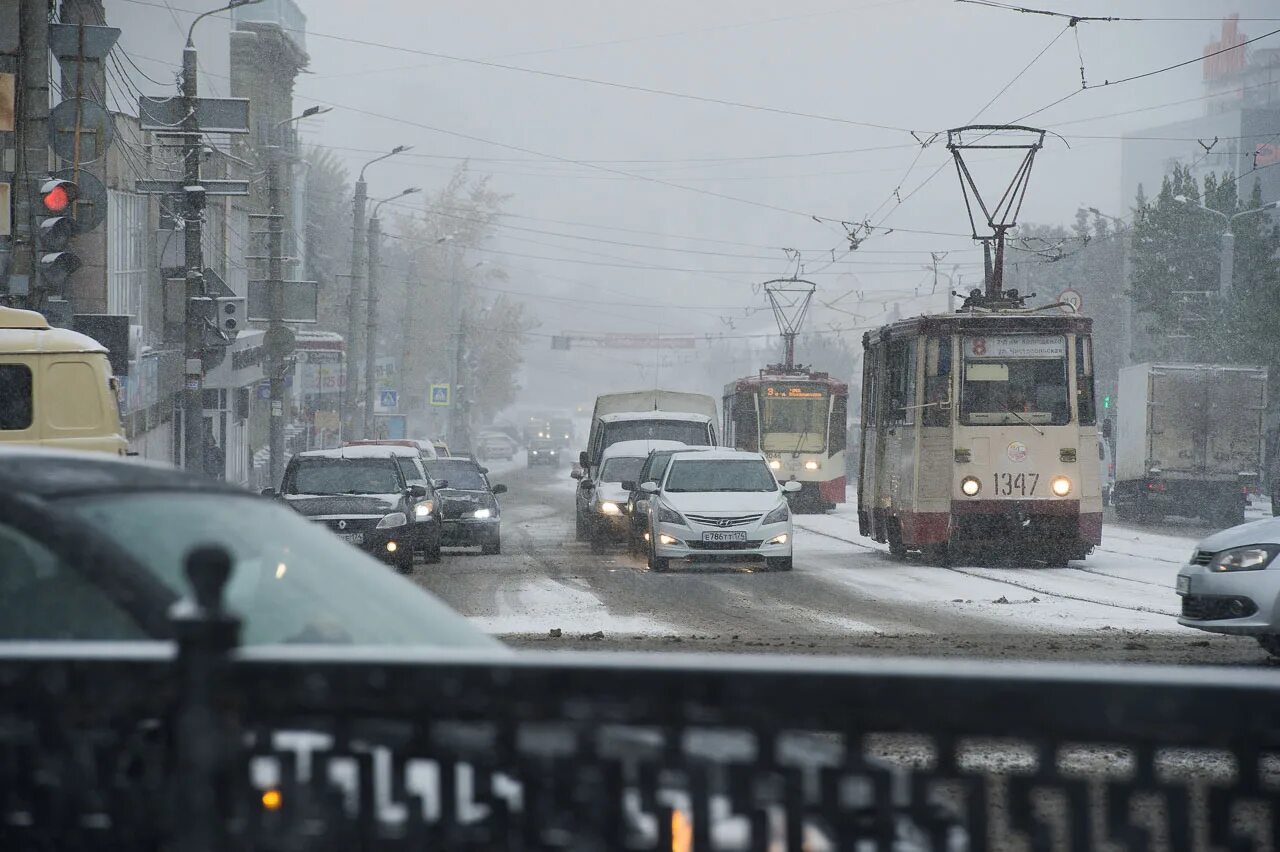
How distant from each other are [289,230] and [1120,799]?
6229 centimetres

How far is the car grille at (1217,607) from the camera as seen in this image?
10922 millimetres

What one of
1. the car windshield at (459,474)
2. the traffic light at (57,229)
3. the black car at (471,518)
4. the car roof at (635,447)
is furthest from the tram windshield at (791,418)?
the traffic light at (57,229)

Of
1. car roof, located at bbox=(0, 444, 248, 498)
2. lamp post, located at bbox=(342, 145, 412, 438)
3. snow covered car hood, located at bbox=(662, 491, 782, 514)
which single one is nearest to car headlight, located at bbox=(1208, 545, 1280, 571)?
car roof, located at bbox=(0, 444, 248, 498)

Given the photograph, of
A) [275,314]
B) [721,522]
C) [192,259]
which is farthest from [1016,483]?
[275,314]

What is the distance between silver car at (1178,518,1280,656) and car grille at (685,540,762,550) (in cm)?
999

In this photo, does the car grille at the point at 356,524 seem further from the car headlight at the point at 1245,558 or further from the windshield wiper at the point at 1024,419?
the car headlight at the point at 1245,558

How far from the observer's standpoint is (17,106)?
21.6m

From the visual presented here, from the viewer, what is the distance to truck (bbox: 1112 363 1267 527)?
1543 inches

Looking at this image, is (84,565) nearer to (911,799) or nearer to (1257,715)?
(911,799)

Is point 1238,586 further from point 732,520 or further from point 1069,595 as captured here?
point 732,520

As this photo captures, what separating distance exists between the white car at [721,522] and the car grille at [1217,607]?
10.0 metres

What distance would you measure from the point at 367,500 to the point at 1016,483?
27.8 ft

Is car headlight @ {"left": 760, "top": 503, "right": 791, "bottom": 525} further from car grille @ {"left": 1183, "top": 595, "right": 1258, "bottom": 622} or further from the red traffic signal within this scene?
car grille @ {"left": 1183, "top": 595, "right": 1258, "bottom": 622}

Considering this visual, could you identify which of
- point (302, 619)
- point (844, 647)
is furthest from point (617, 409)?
point (302, 619)
